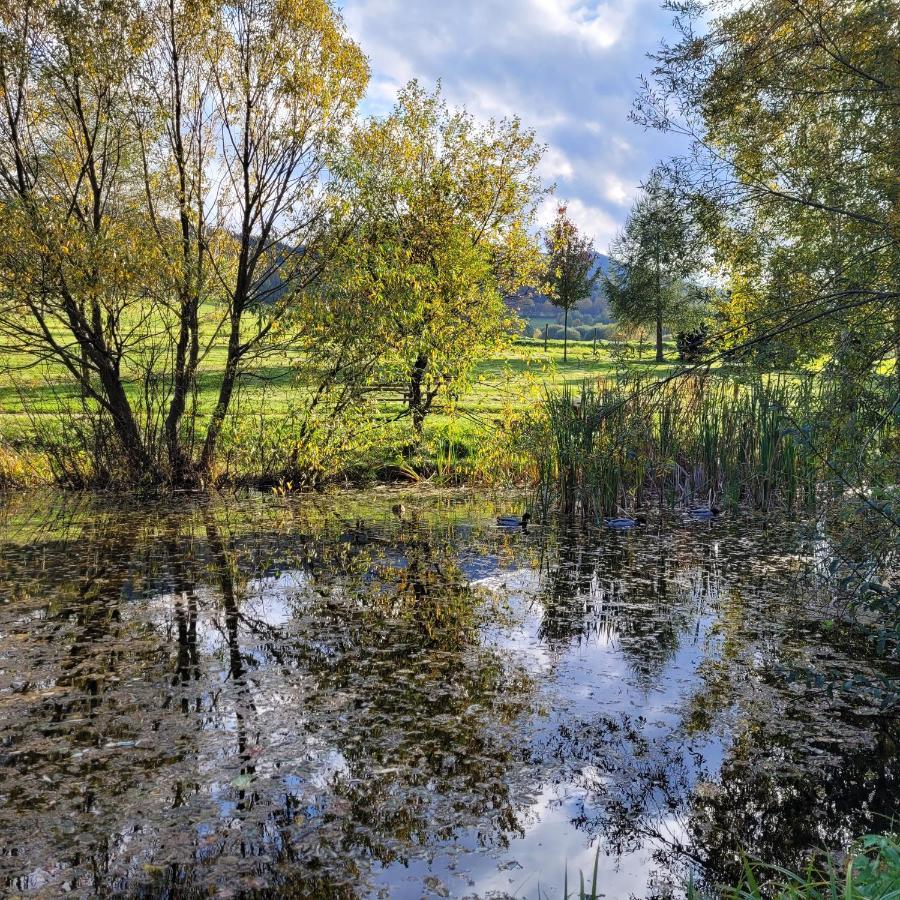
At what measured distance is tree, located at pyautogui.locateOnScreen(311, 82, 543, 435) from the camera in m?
12.4

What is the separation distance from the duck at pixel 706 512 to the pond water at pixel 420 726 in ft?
7.96

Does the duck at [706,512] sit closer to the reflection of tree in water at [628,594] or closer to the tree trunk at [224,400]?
the reflection of tree in water at [628,594]

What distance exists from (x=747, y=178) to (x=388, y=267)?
6.63 metres

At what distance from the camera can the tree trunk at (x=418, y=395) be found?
13477mm

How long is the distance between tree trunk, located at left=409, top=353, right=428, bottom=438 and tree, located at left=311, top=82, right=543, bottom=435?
18 mm

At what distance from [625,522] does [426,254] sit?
5.94 metres

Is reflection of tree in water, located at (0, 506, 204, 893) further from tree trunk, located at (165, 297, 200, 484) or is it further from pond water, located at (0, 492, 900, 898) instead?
tree trunk, located at (165, 297, 200, 484)

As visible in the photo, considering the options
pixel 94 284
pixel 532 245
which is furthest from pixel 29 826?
pixel 532 245

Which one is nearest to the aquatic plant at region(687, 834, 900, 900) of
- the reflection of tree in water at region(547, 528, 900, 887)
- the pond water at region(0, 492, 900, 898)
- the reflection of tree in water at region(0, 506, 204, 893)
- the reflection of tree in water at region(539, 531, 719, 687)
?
the pond water at region(0, 492, 900, 898)

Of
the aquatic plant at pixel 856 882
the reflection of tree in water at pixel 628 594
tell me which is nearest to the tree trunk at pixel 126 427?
the reflection of tree in water at pixel 628 594

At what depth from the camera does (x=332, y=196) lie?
1259 centimetres

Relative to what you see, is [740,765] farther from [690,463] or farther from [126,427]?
[126,427]

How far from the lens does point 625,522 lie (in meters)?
10.7

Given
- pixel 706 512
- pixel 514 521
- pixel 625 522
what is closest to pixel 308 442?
pixel 514 521
